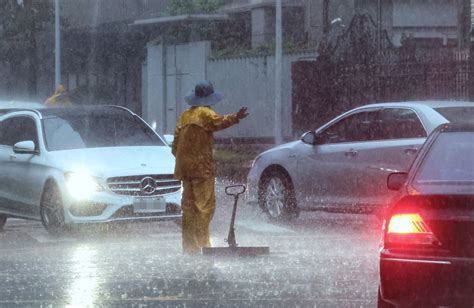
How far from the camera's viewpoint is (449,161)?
797cm

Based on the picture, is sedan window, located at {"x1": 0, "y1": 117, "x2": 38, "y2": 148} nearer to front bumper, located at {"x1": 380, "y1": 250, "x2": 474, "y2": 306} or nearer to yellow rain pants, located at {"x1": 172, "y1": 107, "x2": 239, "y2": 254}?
yellow rain pants, located at {"x1": 172, "y1": 107, "x2": 239, "y2": 254}

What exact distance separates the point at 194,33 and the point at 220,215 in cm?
2505

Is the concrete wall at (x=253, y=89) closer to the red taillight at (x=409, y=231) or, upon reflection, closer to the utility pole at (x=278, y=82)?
the utility pole at (x=278, y=82)

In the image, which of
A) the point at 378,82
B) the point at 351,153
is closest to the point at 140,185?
the point at 351,153

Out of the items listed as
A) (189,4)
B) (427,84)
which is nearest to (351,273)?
(427,84)

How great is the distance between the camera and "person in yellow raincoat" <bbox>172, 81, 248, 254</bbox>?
1340cm

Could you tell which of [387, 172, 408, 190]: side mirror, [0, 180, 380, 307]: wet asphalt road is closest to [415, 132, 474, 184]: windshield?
[387, 172, 408, 190]: side mirror

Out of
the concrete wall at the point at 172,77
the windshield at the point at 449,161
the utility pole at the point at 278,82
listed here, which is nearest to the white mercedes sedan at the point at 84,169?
the windshield at the point at 449,161

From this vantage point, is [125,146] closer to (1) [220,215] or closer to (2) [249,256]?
(1) [220,215]

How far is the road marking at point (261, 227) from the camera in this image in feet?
53.7

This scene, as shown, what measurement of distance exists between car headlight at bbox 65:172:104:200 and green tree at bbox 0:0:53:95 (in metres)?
34.1

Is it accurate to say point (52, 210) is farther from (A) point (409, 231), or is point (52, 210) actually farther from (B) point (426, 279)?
(B) point (426, 279)

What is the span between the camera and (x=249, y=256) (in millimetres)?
13328

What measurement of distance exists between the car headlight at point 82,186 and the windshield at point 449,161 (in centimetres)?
775
